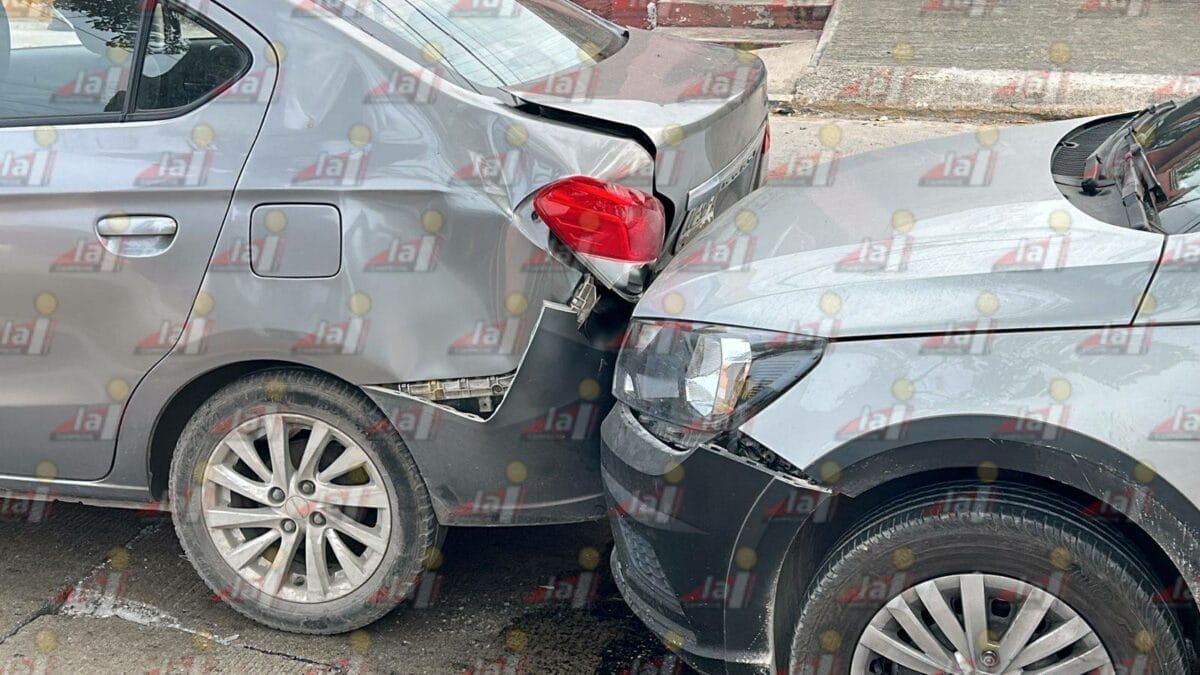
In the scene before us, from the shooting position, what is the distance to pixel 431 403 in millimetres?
2799

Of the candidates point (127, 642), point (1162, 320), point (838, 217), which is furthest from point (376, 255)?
point (1162, 320)

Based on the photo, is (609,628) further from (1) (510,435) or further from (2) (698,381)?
(2) (698,381)

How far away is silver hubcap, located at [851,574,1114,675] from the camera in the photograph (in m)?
2.15

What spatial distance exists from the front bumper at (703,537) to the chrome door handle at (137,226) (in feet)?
3.85

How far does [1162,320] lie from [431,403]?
5.22 ft

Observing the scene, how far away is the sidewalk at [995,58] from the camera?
302 inches

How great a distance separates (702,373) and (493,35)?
4.36ft
